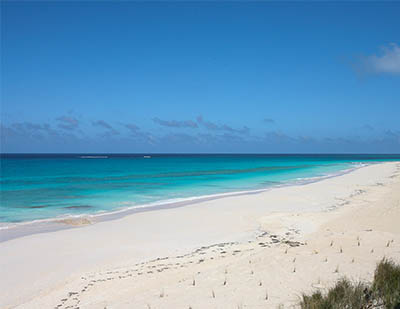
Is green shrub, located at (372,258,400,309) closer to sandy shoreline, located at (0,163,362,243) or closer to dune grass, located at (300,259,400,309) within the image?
dune grass, located at (300,259,400,309)

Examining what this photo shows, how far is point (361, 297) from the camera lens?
4.08 m

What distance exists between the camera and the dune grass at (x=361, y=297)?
13.0 ft

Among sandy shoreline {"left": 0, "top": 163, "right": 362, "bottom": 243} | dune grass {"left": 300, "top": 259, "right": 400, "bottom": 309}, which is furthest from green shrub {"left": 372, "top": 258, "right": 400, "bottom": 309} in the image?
sandy shoreline {"left": 0, "top": 163, "right": 362, "bottom": 243}

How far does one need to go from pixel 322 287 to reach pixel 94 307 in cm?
356

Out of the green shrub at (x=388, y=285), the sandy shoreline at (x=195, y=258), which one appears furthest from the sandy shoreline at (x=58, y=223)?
the green shrub at (x=388, y=285)

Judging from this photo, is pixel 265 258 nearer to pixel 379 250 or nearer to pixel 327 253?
pixel 327 253

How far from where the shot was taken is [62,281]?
6.16m

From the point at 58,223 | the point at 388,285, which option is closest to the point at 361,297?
the point at 388,285

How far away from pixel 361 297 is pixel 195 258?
12.6 ft

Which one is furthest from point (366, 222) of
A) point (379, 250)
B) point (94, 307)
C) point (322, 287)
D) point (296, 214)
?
point (94, 307)

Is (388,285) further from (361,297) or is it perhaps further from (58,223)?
(58,223)

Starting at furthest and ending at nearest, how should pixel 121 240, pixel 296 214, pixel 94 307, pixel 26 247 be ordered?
pixel 296 214
pixel 121 240
pixel 26 247
pixel 94 307

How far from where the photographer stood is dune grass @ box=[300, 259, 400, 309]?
3.96 m

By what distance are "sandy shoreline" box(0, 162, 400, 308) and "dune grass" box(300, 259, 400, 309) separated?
65 centimetres
